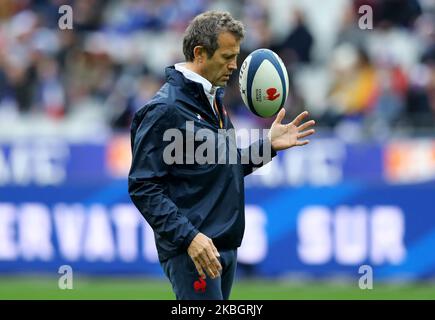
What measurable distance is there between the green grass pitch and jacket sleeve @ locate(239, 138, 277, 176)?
4454 millimetres

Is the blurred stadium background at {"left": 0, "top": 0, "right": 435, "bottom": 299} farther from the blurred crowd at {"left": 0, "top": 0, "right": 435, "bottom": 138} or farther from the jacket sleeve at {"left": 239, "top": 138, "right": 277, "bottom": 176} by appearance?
the jacket sleeve at {"left": 239, "top": 138, "right": 277, "bottom": 176}

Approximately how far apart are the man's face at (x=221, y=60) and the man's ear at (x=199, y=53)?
1cm

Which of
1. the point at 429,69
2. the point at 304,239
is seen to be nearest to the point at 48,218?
the point at 304,239

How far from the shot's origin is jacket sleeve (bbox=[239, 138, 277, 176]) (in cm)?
664

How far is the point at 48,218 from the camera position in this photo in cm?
1290

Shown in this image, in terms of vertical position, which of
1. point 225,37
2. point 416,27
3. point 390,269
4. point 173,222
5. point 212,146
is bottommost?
point 390,269

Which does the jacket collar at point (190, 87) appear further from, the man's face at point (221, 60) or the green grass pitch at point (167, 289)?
the green grass pitch at point (167, 289)

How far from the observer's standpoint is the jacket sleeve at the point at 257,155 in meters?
6.64

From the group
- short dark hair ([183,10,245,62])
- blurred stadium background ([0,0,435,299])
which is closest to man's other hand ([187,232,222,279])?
short dark hair ([183,10,245,62])

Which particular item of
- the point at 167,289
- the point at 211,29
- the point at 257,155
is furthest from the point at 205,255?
the point at 167,289

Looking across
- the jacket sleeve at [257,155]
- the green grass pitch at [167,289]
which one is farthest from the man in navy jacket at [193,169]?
the green grass pitch at [167,289]

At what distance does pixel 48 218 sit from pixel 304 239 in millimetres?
3100

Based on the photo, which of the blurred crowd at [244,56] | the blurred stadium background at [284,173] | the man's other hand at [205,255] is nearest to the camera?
the man's other hand at [205,255]
